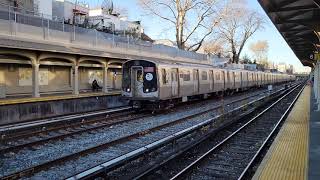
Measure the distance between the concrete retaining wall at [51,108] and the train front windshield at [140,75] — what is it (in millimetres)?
3133

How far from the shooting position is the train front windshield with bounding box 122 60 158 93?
21000mm

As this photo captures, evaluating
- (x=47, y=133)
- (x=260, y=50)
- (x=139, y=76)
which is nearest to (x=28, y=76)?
(x=139, y=76)

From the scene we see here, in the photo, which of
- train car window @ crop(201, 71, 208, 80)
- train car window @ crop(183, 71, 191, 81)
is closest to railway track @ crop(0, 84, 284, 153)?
train car window @ crop(183, 71, 191, 81)

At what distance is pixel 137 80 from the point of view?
21.8 m

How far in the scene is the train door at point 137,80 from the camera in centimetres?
2155

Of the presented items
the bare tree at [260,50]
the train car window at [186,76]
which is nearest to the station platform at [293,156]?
the train car window at [186,76]

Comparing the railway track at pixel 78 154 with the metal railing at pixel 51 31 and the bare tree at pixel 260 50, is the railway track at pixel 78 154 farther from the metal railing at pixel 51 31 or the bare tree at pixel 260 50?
the bare tree at pixel 260 50

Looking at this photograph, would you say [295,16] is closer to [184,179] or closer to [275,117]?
[275,117]

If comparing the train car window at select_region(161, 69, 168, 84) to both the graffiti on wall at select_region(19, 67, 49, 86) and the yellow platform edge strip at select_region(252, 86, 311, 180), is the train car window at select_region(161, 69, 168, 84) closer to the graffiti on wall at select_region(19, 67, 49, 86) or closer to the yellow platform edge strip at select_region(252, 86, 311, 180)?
the yellow platform edge strip at select_region(252, 86, 311, 180)

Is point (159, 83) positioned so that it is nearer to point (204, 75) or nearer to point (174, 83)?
point (174, 83)

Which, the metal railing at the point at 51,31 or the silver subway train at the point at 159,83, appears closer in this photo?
the silver subway train at the point at 159,83

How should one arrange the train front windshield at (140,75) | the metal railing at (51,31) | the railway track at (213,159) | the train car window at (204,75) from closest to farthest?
the railway track at (213,159) < the train front windshield at (140,75) < the metal railing at (51,31) < the train car window at (204,75)

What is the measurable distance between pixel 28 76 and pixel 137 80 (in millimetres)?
8664

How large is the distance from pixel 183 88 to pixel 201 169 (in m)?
14.3
